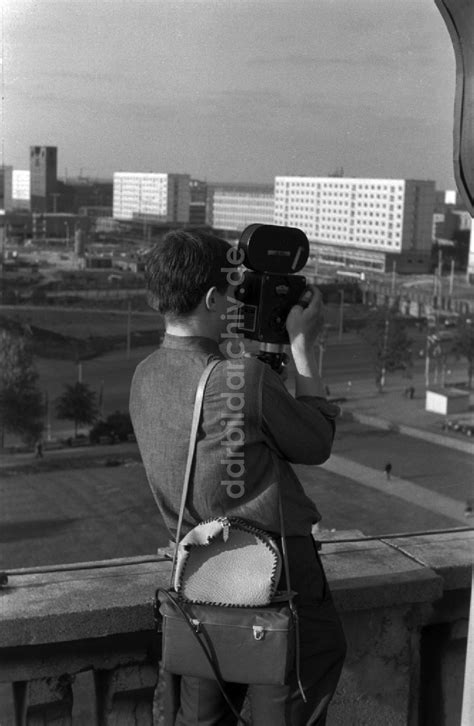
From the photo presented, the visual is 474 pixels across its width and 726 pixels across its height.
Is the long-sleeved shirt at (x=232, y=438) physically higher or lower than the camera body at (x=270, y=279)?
lower

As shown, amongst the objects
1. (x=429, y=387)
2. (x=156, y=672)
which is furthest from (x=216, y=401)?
(x=429, y=387)

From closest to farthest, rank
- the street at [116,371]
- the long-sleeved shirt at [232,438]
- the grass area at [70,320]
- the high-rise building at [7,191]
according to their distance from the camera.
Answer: the long-sleeved shirt at [232,438] → the high-rise building at [7,191] → the street at [116,371] → the grass area at [70,320]

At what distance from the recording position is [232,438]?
97cm

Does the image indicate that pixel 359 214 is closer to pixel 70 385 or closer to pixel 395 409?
pixel 70 385

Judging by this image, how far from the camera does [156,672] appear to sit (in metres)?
1.20

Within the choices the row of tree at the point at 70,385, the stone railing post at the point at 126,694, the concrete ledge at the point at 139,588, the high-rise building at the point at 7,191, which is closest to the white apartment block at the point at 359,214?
the row of tree at the point at 70,385

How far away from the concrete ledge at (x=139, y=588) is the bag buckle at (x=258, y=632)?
231 mm

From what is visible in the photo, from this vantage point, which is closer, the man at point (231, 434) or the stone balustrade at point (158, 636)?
the man at point (231, 434)

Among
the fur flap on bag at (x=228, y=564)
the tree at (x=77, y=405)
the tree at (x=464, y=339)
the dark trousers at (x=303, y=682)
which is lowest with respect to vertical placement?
the tree at (x=77, y=405)

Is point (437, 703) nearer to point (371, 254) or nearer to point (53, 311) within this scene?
point (371, 254)

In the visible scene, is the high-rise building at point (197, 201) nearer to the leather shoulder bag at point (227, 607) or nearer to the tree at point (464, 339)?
the tree at point (464, 339)

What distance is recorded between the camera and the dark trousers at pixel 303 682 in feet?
3.25

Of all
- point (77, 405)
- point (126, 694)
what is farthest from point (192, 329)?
point (77, 405)

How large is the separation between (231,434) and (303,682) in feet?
0.89
